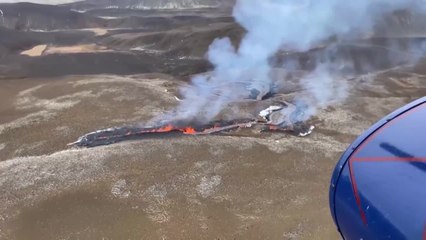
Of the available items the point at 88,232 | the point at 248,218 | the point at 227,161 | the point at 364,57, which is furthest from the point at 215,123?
the point at 364,57

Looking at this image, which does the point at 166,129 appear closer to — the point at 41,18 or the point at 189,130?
the point at 189,130

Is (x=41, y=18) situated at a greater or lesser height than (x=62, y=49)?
greater

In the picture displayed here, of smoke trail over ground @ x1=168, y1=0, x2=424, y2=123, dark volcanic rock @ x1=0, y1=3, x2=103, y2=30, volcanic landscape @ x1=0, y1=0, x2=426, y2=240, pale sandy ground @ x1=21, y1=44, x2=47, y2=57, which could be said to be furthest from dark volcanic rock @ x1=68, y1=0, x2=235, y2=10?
volcanic landscape @ x1=0, y1=0, x2=426, y2=240

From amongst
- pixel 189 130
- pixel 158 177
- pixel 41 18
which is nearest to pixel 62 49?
pixel 41 18

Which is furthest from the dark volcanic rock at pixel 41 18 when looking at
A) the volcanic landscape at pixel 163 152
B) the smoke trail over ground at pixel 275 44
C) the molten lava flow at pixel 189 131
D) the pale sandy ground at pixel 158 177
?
the molten lava flow at pixel 189 131

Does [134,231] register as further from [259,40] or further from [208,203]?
[259,40]

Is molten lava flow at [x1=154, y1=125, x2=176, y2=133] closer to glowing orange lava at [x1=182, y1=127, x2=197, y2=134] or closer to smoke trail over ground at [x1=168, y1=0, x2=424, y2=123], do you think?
glowing orange lava at [x1=182, y1=127, x2=197, y2=134]
